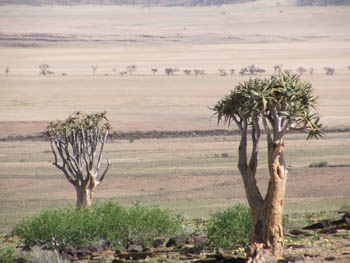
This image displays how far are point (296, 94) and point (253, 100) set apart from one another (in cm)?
89

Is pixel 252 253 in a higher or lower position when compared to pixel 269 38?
lower

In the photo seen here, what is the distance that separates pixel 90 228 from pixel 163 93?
60.7 meters

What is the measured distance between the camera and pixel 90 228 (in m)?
17.7

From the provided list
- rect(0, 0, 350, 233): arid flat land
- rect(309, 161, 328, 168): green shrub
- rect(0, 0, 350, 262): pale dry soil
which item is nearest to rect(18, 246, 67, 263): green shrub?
rect(0, 0, 350, 262): pale dry soil

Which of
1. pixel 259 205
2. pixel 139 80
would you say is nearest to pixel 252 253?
pixel 259 205

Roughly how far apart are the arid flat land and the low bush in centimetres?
699

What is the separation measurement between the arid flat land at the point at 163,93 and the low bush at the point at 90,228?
22.9ft

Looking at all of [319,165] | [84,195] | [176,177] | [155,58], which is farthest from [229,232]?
[155,58]

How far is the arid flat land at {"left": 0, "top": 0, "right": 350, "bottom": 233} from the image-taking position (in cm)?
3139

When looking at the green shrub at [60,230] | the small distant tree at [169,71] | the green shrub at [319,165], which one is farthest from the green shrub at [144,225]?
the small distant tree at [169,71]

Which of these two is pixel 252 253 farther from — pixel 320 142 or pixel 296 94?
pixel 320 142

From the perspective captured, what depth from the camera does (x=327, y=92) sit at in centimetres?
7556

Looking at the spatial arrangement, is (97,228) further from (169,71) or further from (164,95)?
(169,71)

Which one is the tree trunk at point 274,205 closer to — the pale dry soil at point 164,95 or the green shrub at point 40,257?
the pale dry soil at point 164,95
